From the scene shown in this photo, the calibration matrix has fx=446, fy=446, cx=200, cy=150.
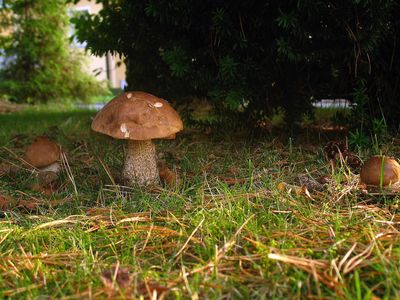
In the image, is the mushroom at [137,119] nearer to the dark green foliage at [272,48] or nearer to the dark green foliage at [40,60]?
the dark green foliage at [272,48]

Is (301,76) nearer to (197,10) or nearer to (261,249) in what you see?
(197,10)

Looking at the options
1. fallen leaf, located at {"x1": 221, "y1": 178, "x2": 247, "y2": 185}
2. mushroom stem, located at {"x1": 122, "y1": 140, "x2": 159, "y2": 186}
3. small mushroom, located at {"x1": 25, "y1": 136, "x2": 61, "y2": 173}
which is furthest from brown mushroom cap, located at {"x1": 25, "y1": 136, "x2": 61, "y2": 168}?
fallen leaf, located at {"x1": 221, "y1": 178, "x2": 247, "y2": 185}

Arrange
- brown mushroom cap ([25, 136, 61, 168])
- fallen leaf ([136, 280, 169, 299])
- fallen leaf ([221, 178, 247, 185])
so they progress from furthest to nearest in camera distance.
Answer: brown mushroom cap ([25, 136, 61, 168]) → fallen leaf ([221, 178, 247, 185]) → fallen leaf ([136, 280, 169, 299])

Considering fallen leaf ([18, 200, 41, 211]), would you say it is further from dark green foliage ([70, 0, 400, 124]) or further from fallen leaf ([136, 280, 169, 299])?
dark green foliage ([70, 0, 400, 124])

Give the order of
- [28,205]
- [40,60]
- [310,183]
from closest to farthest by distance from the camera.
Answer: [28,205]
[310,183]
[40,60]

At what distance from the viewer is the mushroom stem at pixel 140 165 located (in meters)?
2.56

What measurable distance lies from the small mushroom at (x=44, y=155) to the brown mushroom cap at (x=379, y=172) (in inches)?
70.4

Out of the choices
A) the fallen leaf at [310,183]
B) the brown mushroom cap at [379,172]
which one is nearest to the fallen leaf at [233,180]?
the fallen leaf at [310,183]

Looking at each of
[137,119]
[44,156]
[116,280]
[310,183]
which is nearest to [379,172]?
[310,183]

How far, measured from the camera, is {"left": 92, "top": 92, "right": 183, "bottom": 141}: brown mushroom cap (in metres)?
2.25

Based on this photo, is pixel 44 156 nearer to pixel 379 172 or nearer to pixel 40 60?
pixel 379 172

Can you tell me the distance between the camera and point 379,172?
2049 millimetres

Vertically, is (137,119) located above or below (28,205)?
above

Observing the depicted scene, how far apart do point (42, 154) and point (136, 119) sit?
31.8 inches
